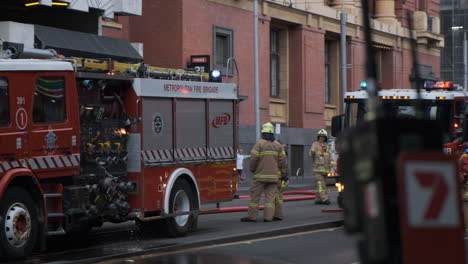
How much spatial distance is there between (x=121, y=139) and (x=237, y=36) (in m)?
24.1

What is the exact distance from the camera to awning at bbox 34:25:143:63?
79.7ft

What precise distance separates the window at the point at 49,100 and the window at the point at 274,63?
97.8ft

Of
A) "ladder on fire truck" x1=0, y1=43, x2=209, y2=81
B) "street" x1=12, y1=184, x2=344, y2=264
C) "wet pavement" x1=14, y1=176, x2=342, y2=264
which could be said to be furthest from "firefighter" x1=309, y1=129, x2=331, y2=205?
"ladder on fire truck" x1=0, y1=43, x2=209, y2=81

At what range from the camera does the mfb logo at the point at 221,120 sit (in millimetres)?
16047

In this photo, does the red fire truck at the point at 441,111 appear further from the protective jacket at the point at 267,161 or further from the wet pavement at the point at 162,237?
the protective jacket at the point at 267,161

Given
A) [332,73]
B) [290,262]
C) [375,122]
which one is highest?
[332,73]

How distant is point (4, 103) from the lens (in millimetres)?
11953

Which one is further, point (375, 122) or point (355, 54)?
point (355, 54)

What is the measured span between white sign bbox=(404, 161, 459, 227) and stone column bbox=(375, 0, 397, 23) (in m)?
48.1

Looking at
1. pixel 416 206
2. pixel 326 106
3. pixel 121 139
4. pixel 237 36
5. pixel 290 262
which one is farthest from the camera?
pixel 326 106

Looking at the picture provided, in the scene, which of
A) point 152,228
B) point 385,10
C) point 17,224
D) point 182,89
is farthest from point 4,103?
point 385,10

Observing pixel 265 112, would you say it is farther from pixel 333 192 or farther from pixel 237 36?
pixel 333 192

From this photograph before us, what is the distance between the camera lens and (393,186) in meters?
3.78

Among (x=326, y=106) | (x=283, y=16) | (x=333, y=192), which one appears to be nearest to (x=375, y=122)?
(x=333, y=192)
